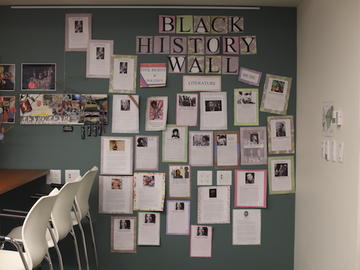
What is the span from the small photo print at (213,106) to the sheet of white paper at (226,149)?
0.22 meters

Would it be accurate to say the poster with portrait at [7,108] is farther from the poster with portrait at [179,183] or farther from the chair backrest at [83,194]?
the poster with portrait at [179,183]

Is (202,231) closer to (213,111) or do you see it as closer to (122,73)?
(213,111)

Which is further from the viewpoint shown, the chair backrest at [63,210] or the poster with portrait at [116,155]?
the poster with portrait at [116,155]

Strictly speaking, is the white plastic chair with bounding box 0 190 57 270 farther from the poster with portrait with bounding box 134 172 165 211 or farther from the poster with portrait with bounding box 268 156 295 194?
the poster with portrait with bounding box 268 156 295 194

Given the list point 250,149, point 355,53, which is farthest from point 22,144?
point 355,53

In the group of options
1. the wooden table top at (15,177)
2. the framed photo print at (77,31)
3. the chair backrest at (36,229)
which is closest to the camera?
the chair backrest at (36,229)

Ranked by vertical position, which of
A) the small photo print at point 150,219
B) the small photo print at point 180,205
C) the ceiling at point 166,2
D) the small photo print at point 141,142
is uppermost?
the ceiling at point 166,2

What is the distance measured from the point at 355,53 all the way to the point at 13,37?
267 cm

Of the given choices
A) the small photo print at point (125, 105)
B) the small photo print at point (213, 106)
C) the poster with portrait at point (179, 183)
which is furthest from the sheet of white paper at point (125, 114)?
the small photo print at point (213, 106)

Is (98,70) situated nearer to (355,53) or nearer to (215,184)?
(215,184)

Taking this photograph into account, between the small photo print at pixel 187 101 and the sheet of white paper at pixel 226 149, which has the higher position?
the small photo print at pixel 187 101

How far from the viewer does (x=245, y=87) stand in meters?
2.94

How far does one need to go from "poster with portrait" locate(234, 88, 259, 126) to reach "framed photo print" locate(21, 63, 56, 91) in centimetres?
160

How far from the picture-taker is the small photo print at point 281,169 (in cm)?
296
